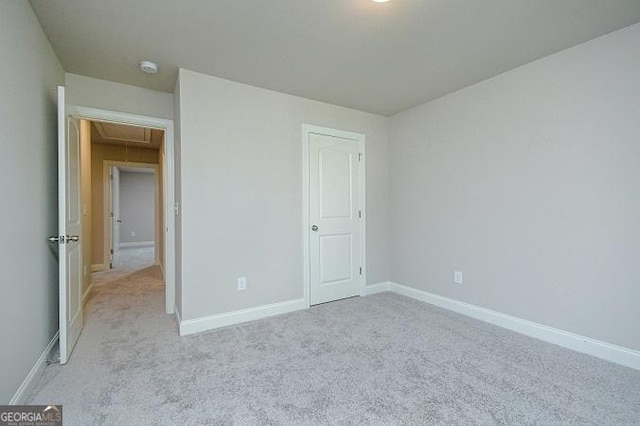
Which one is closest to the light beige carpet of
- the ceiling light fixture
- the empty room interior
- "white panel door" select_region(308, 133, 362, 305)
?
the empty room interior

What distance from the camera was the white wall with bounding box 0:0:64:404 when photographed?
1542 millimetres

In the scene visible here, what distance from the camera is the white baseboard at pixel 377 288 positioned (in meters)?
3.84

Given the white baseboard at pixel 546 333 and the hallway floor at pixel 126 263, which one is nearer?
the white baseboard at pixel 546 333

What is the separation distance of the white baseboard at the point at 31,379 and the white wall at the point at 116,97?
213 centimetres

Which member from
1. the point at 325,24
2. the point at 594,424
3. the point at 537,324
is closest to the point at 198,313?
the point at 325,24

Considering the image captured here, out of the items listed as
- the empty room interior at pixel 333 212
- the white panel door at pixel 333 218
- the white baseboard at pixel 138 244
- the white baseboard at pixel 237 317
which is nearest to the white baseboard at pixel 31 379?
the empty room interior at pixel 333 212

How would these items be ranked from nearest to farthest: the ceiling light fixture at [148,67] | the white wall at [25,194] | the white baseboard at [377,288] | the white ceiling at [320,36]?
1. the white wall at [25,194]
2. the white ceiling at [320,36]
3. the ceiling light fixture at [148,67]
4. the white baseboard at [377,288]

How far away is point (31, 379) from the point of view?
1.79 meters

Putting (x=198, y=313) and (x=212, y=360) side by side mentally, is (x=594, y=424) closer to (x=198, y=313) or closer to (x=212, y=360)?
(x=212, y=360)

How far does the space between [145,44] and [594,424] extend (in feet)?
12.2

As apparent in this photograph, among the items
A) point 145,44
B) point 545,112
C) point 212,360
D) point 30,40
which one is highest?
point 145,44

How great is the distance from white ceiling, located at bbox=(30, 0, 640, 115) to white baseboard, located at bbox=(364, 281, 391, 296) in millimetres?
2473

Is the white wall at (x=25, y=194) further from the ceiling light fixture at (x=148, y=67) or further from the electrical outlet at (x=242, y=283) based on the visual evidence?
the electrical outlet at (x=242, y=283)

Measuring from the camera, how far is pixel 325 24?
2.03m
